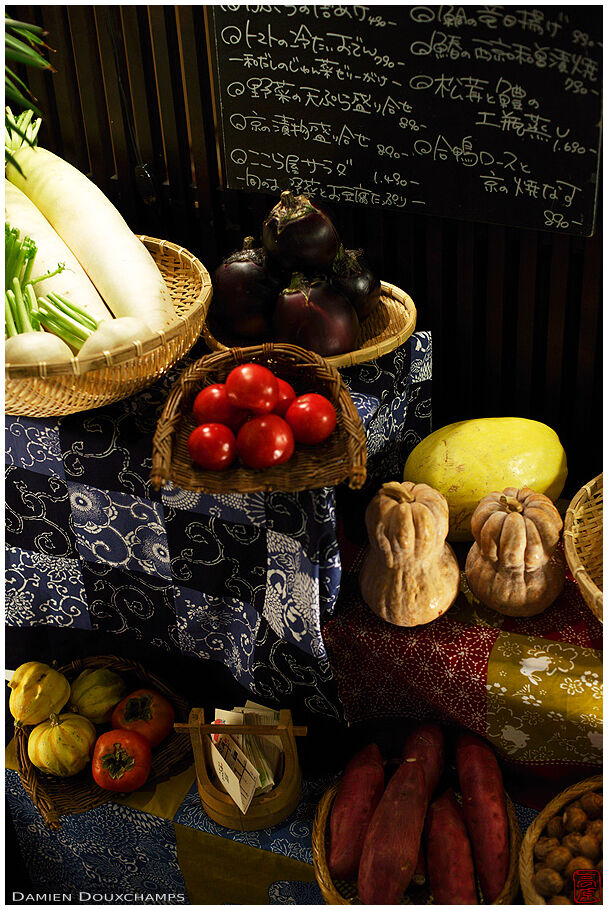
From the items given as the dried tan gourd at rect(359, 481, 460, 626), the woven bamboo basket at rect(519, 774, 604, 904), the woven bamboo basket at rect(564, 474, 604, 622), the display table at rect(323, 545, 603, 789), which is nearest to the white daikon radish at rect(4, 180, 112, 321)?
the dried tan gourd at rect(359, 481, 460, 626)

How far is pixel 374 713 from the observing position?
5.86 ft

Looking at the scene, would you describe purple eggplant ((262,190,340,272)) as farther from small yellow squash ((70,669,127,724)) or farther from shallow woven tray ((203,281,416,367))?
small yellow squash ((70,669,127,724))

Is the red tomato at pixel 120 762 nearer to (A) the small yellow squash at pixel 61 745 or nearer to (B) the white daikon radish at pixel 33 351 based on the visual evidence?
(A) the small yellow squash at pixel 61 745

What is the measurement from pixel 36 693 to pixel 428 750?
3.16ft

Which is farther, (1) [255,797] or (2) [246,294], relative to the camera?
(2) [246,294]

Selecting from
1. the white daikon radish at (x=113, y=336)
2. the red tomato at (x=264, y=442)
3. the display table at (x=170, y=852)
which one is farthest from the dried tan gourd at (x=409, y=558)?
the white daikon radish at (x=113, y=336)

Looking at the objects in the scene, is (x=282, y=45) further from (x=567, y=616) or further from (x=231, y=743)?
(x=231, y=743)

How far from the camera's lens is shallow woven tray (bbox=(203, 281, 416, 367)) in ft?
5.90

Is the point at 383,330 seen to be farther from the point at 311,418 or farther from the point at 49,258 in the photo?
the point at 49,258

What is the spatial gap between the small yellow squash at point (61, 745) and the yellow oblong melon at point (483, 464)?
3.31ft

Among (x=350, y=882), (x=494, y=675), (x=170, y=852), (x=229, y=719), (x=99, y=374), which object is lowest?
(x=170, y=852)

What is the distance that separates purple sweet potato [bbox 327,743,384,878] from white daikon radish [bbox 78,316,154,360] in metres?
1.03

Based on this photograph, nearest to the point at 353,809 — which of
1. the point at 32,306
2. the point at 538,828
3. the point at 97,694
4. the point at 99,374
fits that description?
the point at 538,828

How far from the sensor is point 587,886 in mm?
1431
